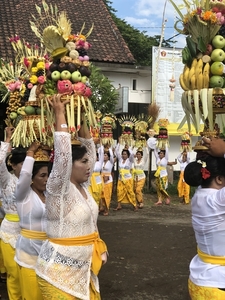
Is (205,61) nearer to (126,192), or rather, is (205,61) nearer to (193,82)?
(193,82)

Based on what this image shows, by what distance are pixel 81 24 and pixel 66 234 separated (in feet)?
44.5

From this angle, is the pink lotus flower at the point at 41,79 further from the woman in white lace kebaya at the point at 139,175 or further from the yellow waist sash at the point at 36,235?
the woman in white lace kebaya at the point at 139,175

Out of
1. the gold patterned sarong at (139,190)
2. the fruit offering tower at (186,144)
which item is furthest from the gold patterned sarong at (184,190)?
the gold patterned sarong at (139,190)

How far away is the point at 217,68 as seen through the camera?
103 inches

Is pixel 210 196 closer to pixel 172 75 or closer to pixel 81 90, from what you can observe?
pixel 81 90

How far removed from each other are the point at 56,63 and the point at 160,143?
30.7 ft

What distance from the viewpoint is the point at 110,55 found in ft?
47.4

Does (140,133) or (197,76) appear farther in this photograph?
(140,133)

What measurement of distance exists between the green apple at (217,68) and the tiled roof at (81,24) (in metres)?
11.1

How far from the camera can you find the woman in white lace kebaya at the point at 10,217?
12.6 feet

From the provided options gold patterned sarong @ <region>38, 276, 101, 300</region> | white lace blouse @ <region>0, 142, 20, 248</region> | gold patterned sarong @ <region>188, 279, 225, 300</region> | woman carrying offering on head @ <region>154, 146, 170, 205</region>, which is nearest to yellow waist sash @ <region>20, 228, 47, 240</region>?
gold patterned sarong @ <region>38, 276, 101, 300</region>

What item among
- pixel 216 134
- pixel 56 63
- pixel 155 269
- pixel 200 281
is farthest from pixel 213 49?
pixel 155 269

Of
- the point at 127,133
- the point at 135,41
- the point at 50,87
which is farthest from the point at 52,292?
the point at 135,41

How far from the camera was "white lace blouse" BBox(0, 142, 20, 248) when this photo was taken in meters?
3.98
